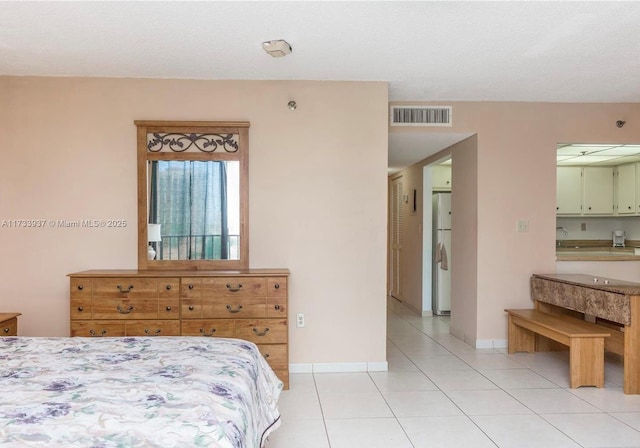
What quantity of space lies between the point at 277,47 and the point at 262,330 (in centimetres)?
211

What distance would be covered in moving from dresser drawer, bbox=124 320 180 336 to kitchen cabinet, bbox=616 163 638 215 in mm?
6438

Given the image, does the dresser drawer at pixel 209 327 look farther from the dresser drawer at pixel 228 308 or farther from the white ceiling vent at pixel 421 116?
the white ceiling vent at pixel 421 116

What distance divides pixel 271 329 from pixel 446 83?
2658 mm

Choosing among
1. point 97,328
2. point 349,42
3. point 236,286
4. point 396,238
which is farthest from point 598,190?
point 97,328

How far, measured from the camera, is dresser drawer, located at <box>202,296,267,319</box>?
3.44 m

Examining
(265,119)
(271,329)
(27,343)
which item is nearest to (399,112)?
(265,119)

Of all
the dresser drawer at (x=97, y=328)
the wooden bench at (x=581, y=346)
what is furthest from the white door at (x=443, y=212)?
the dresser drawer at (x=97, y=328)

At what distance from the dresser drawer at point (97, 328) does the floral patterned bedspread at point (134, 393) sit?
1065 millimetres

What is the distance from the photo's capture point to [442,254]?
20.6 ft

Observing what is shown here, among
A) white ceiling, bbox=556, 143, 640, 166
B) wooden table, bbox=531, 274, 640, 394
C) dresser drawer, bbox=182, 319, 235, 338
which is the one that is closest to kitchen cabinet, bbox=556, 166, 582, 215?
white ceiling, bbox=556, 143, 640, 166

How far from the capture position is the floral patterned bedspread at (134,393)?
1244 mm

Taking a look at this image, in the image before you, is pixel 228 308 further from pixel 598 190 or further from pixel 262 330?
pixel 598 190

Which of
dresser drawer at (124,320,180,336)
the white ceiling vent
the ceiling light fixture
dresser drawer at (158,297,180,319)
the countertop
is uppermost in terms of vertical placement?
the ceiling light fixture

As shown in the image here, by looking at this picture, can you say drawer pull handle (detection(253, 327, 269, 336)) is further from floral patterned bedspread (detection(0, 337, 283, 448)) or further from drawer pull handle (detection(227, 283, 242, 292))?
floral patterned bedspread (detection(0, 337, 283, 448))
